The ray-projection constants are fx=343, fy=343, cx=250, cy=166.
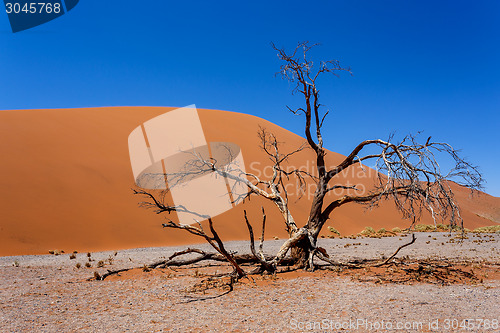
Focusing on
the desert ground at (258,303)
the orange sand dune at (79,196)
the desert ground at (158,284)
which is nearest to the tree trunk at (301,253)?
the desert ground at (158,284)

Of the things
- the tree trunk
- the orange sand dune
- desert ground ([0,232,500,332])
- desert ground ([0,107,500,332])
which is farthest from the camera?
the orange sand dune

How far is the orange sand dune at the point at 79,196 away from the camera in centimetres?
1636

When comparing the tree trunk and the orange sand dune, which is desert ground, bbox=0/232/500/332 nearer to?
the tree trunk

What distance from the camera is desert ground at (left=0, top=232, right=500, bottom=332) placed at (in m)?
4.47

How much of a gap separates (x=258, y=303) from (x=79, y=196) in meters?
16.8

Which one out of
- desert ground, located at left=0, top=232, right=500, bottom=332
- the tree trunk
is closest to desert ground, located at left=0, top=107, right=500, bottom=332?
desert ground, located at left=0, top=232, right=500, bottom=332

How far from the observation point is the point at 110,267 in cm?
991

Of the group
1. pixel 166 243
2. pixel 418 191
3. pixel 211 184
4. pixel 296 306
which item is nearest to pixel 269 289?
pixel 296 306

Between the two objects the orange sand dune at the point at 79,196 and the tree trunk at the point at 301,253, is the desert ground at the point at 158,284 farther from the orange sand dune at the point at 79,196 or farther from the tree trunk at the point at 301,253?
the tree trunk at the point at 301,253

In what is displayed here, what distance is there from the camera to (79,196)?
19281mm

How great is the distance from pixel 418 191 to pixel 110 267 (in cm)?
839

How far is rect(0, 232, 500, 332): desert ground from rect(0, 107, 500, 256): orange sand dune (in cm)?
914

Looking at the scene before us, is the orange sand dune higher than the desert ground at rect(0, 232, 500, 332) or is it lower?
higher

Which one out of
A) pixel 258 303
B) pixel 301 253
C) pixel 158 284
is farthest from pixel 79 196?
pixel 258 303
